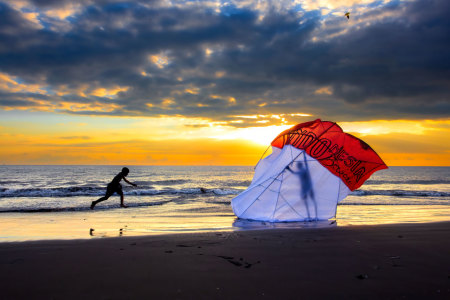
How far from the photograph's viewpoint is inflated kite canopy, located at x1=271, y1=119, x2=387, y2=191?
9016 millimetres

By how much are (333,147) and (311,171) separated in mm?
939

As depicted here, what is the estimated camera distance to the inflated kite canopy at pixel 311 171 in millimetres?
8969

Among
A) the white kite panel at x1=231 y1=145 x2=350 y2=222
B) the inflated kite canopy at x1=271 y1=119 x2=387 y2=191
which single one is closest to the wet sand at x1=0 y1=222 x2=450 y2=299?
the white kite panel at x1=231 y1=145 x2=350 y2=222

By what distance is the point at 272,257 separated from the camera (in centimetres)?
495

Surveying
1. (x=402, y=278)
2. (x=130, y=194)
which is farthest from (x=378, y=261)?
(x=130, y=194)

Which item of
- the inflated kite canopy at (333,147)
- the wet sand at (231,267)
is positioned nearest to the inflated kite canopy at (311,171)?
the inflated kite canopy at (333,147)

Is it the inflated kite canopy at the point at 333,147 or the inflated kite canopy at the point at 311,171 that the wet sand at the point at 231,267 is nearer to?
the inflated kite canopy at the point at 311,171

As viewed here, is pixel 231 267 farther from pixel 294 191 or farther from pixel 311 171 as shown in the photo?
pixel 311 171

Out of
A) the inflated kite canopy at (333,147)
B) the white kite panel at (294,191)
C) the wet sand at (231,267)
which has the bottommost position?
the wet sand at (231,267)

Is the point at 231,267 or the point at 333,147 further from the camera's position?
the point at 333,147

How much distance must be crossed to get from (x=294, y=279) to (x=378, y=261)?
1.61m

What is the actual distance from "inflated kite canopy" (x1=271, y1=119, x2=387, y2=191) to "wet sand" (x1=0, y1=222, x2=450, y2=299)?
2.79 metres

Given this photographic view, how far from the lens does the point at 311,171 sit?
355 inches

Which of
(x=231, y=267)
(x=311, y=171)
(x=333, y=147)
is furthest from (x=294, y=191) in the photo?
(x=231, y=267)
